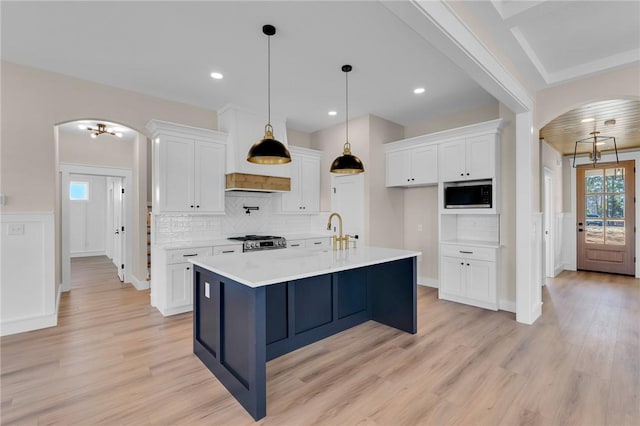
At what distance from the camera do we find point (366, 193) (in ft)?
16.7

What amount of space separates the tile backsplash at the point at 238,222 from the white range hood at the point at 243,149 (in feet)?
1.69

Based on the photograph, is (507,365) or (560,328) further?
(560,328)

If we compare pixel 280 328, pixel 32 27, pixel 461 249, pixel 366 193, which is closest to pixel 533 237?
pixel 461 249

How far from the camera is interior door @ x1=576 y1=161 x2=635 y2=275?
20.2 feet

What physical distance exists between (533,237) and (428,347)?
1.97 meters

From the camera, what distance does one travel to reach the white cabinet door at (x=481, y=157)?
4.04 meters

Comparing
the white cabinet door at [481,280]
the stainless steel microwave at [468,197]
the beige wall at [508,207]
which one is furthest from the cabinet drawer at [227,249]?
the beige wall at [508,207]

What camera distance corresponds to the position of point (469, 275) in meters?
4.27

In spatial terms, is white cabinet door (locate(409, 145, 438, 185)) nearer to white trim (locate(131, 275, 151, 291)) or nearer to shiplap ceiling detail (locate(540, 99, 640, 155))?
shiplap ceiling detail (locate(540, 99, 640, 155))

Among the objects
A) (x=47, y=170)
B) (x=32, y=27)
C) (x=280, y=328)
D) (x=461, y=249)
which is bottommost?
(x=280, y=328)

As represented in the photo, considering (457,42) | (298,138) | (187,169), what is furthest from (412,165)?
(187,169)

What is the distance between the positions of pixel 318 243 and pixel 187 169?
2.46m

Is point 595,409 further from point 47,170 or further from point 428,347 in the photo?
point 47,170

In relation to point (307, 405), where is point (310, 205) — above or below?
above
